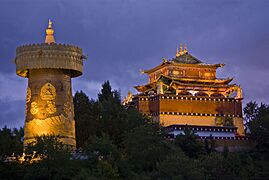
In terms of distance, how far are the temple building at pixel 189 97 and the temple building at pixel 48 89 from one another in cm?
1985

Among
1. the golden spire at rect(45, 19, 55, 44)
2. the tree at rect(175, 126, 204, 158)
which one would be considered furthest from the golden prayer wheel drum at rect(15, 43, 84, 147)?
the tree at rect(175, 126, 204, 158)

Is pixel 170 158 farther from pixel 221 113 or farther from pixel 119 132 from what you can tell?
pixel 221 113

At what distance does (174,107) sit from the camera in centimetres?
6550

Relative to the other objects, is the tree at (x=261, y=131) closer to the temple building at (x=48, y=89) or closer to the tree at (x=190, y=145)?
the tree at (x=190, y=145)

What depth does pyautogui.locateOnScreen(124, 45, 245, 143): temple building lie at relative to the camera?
65.4 meters

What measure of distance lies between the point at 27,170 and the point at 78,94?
19.1 meters

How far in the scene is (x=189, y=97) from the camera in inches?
2608

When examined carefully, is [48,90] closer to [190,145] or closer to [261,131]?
[190,145]

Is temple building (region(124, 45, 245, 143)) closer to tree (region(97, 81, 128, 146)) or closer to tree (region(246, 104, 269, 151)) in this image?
tree (region(246, 104, 269, 151))

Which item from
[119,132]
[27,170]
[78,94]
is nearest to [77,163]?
[27,170]

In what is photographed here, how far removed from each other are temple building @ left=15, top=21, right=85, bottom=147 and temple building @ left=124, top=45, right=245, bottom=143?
65.1 ft

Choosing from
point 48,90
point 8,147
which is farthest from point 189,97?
point 8,147

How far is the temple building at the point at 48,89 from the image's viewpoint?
143ft

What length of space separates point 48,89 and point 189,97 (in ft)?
82.7
